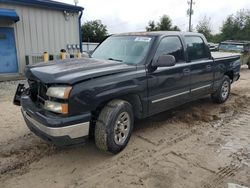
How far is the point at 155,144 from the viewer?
427 cm

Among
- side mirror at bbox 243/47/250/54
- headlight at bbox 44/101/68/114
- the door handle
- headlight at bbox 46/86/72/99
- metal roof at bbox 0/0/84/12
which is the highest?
metal roof at bbox 0/0/84/12

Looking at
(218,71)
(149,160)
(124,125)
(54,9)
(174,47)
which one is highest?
(54,9)

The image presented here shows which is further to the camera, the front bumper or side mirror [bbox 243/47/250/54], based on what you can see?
side mirror [bbox 243/47/250/54]

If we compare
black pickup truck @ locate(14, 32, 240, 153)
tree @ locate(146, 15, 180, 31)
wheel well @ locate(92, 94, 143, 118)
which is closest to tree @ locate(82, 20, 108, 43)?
tree @ locate(146, 15, 180, 31)

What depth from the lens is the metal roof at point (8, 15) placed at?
9984 millimetres

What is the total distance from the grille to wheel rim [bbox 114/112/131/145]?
1110 millimetres

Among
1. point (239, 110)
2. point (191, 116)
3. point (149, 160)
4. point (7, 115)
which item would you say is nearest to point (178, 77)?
point (191, 116)

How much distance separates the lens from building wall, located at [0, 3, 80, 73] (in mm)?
11172

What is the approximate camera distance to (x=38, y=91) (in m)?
3.65

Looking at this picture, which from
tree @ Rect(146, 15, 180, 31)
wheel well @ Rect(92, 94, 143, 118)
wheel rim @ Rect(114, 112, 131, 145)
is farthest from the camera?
tree @ Rect(146, 15, 180, 31)

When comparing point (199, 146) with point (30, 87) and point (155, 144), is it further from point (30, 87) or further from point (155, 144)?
point (30, 87)

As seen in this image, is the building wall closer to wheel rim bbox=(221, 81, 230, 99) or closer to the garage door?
the garage door

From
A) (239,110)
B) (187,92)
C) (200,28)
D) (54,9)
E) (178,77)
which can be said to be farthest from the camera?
(200,28)

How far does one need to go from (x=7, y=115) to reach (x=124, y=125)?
324 cm
